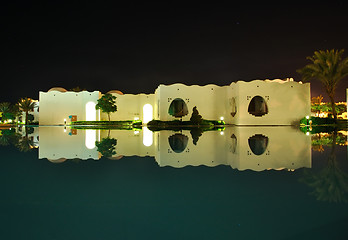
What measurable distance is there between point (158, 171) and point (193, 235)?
2.37 meters

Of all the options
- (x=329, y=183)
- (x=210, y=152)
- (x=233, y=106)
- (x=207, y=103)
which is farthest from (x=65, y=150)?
(x=207, y=103)

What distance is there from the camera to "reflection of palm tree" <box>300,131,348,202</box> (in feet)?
8.86

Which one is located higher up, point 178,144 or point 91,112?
point 91,112

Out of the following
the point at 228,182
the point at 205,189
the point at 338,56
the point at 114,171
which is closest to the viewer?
the point at 205,189

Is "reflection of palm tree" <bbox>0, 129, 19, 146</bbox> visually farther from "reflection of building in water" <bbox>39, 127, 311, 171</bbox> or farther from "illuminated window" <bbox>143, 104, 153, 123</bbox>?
"illuminated window" <bbox>143, 104, 153, 123</bbox>

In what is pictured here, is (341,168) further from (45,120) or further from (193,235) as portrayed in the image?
(45,120)

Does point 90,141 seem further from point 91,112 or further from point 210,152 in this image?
point 91,112

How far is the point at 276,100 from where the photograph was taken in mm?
24328

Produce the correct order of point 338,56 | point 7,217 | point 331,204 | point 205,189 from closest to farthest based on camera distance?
1. point 7,217
2. point 331,204
3. point 205,189
4. point 338,56

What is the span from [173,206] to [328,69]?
25765 mm

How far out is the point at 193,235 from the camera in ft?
5.86

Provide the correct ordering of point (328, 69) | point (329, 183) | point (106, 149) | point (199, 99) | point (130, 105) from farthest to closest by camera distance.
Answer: point (130, 105)
point (199, 99)
point (328, 69)
point (106, 149)
point (329, 183)

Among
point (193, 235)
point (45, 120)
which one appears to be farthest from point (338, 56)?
point (45, 120)

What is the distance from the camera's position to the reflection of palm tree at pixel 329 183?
270cm
